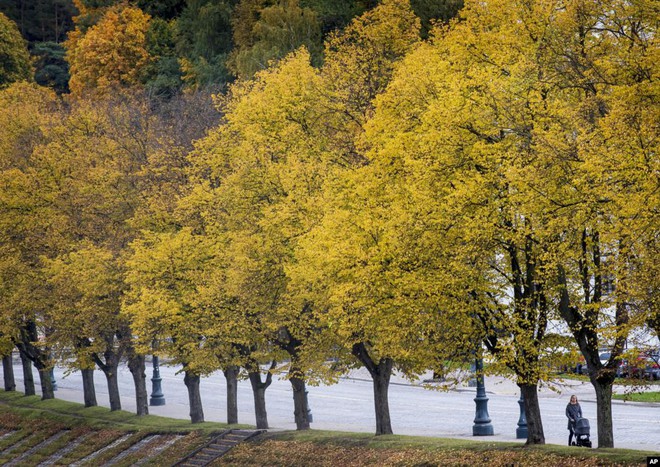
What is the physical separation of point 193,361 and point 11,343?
66.9 feet

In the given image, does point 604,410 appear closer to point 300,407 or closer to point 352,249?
point 352,249

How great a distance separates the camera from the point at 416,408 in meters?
51.4

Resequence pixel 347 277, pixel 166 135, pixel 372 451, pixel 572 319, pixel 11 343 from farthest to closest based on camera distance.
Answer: pixel 11 343
pixel 166 135
pixel 372 451
pixel 347 277
pixel 572 319

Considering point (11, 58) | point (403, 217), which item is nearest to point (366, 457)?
point (403, 217)

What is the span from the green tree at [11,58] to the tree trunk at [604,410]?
8514 cm

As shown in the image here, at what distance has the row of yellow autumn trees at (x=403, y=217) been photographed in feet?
84.6

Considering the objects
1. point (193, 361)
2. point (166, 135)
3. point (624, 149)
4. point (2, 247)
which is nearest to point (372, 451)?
point (193, 361)

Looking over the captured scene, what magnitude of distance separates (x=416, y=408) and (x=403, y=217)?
23.4 metres

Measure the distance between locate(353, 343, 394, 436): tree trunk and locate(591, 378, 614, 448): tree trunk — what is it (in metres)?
9.08

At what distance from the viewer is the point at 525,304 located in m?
28.9

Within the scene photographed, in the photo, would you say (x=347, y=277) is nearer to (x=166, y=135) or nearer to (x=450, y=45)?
(x=450, y=45)

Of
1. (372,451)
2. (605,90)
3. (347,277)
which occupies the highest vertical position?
(605,90)

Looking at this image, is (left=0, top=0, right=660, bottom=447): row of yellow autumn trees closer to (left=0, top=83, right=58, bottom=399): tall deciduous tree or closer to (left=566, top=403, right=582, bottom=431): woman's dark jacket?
(left=0, top=83, right=58, bottom=399): tall deciduous tree

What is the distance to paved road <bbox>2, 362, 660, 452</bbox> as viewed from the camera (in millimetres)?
39125
